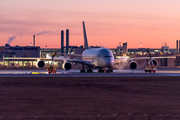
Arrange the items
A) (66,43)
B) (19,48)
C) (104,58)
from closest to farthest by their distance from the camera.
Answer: (104,58), (19,48), (66,43)

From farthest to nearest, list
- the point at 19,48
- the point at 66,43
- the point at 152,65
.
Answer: the point at 66,43, the point at 19,48, the point at 152,65

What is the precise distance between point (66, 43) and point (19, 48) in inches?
886
